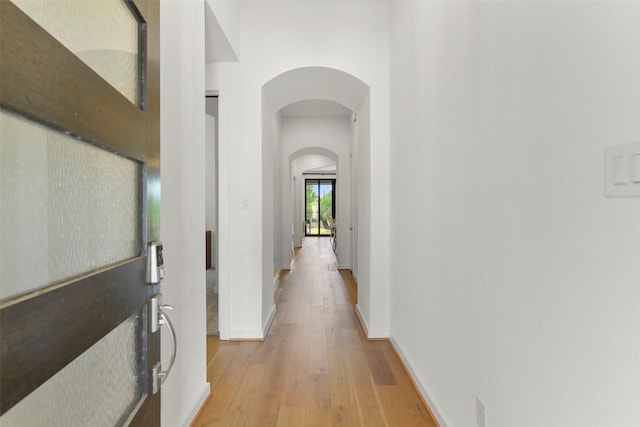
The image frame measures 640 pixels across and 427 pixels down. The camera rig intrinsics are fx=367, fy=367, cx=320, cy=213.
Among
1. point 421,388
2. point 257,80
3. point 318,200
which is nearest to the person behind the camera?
point 421,388

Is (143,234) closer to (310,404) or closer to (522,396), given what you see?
(522,396)

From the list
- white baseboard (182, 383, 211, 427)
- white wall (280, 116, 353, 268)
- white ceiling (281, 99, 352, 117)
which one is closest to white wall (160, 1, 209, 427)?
white baseboard (182, 383, 211, 427)

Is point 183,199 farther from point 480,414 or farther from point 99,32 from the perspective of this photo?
point 480,414

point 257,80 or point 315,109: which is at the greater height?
point 315,109

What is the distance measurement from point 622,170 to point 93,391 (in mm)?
1277

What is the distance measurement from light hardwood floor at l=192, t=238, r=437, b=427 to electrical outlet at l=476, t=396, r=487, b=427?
1.85ft

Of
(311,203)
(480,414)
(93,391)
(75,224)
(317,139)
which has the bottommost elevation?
(480,414)

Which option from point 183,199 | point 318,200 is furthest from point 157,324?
point 318,200

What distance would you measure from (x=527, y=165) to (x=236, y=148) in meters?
2.61

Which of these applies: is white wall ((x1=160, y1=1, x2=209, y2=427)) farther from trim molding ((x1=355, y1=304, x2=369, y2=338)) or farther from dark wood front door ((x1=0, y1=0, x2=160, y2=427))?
trim molding ((x1=355, y1=304, x2=369, y2=338))

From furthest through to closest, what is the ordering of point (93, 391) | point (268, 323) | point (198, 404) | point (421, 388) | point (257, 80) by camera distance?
point (268, 323) → point (257, 80) → point (421, 388) → point (198, 404) → point (93, 391)

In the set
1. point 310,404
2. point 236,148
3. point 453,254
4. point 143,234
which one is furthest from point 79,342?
point 236,148

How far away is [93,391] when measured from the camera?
2.66 feet

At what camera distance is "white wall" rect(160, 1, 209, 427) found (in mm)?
1682
